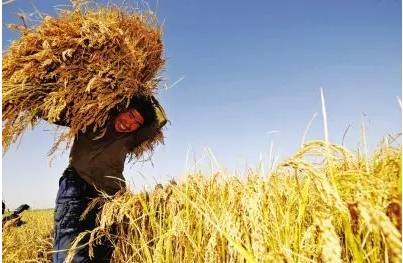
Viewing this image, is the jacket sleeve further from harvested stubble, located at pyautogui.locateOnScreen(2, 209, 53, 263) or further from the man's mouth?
harvested stubble, located at pyautogui.locateOnScreen(2, 209, 53, 263)

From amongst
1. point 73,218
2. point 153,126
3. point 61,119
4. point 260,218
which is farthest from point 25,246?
point 260,218

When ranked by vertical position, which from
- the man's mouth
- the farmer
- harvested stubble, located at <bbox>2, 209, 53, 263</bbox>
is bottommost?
harvested stubble, located at <bbox>2, 209, 53, 263</bbox>

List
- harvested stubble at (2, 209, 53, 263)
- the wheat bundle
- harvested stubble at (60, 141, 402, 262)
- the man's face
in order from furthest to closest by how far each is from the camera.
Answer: harvested stubble at (2, 209, 53, 263) → the man's face → the wheat bundle → harvested stubble at (60, 141, 402, 262)

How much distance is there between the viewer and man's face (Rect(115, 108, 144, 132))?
129 inches

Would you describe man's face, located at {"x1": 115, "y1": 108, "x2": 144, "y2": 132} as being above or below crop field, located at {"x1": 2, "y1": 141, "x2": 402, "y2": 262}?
above

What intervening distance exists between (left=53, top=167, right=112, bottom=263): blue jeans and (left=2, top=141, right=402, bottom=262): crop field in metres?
0.08

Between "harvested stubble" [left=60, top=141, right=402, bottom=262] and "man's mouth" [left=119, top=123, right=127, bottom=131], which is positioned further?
"man's mouth" [left=119, top=123, right=127, bottom=131]

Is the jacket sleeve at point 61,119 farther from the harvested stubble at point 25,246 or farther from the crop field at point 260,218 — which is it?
the harvested stubble at point 25,246

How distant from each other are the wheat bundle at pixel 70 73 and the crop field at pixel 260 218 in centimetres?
69

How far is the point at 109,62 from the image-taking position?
3.04 metres

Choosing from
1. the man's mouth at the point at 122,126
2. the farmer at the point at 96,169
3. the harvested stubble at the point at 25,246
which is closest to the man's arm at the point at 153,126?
the farmer at the point at 96,169

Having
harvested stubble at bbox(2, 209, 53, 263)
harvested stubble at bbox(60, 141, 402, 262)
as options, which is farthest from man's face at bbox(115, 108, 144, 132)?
harvested stubble at bbox(2, 209, 53, 263)

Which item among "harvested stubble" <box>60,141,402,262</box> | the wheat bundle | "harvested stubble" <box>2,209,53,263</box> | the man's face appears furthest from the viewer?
"harvested stubble" <box>2,209,53,263</box>

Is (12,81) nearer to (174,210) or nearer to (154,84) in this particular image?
(154,84)
